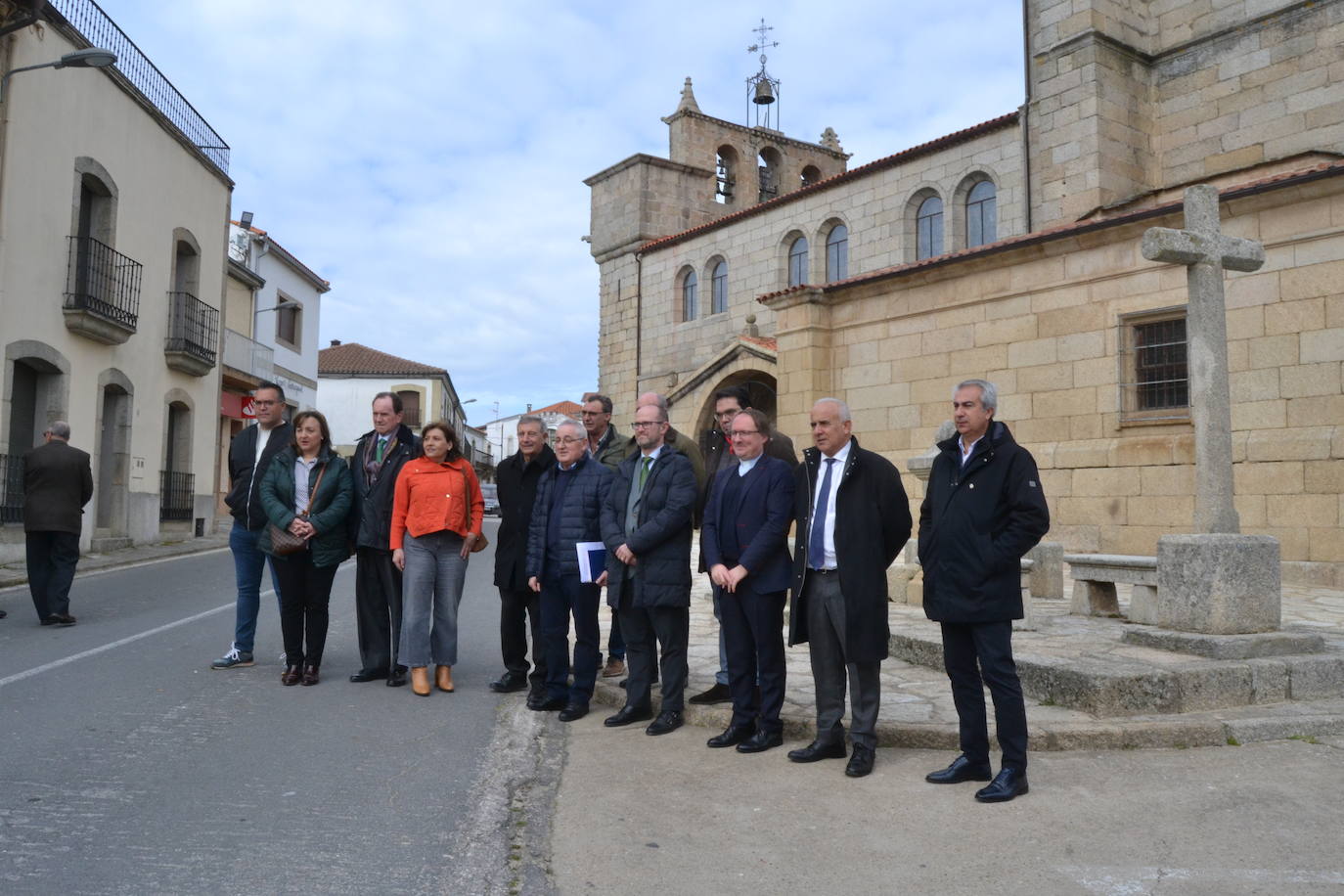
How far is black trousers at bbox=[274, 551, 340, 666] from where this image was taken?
6.58 meters

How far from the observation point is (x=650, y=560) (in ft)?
17.8

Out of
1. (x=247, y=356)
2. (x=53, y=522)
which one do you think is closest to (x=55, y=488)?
(x=53, y=522)

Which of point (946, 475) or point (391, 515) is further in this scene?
point (391, 515)

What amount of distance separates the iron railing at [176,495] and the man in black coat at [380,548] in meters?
15.1

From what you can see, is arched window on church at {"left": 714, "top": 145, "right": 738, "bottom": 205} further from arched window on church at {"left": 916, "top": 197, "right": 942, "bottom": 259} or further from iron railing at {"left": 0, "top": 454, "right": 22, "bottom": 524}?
iron railing at {"left": 0, "top": 454, "right": 22, "bottom": 524}

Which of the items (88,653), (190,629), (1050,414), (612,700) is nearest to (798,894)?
(612,700)

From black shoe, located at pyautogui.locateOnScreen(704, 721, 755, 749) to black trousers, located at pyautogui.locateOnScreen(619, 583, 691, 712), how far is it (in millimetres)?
428

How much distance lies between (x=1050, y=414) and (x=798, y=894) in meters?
10.7

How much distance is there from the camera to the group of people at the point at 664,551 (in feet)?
14.2

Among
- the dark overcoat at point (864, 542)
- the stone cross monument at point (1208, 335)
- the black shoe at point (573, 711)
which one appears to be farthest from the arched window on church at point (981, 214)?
the dark overcoat at point (864, 542)

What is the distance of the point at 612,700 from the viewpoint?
625cm

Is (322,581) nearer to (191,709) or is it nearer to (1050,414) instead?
(191,709)

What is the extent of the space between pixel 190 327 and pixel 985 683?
19.9m

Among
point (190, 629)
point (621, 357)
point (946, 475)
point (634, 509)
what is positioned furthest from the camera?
point (621, 357)
